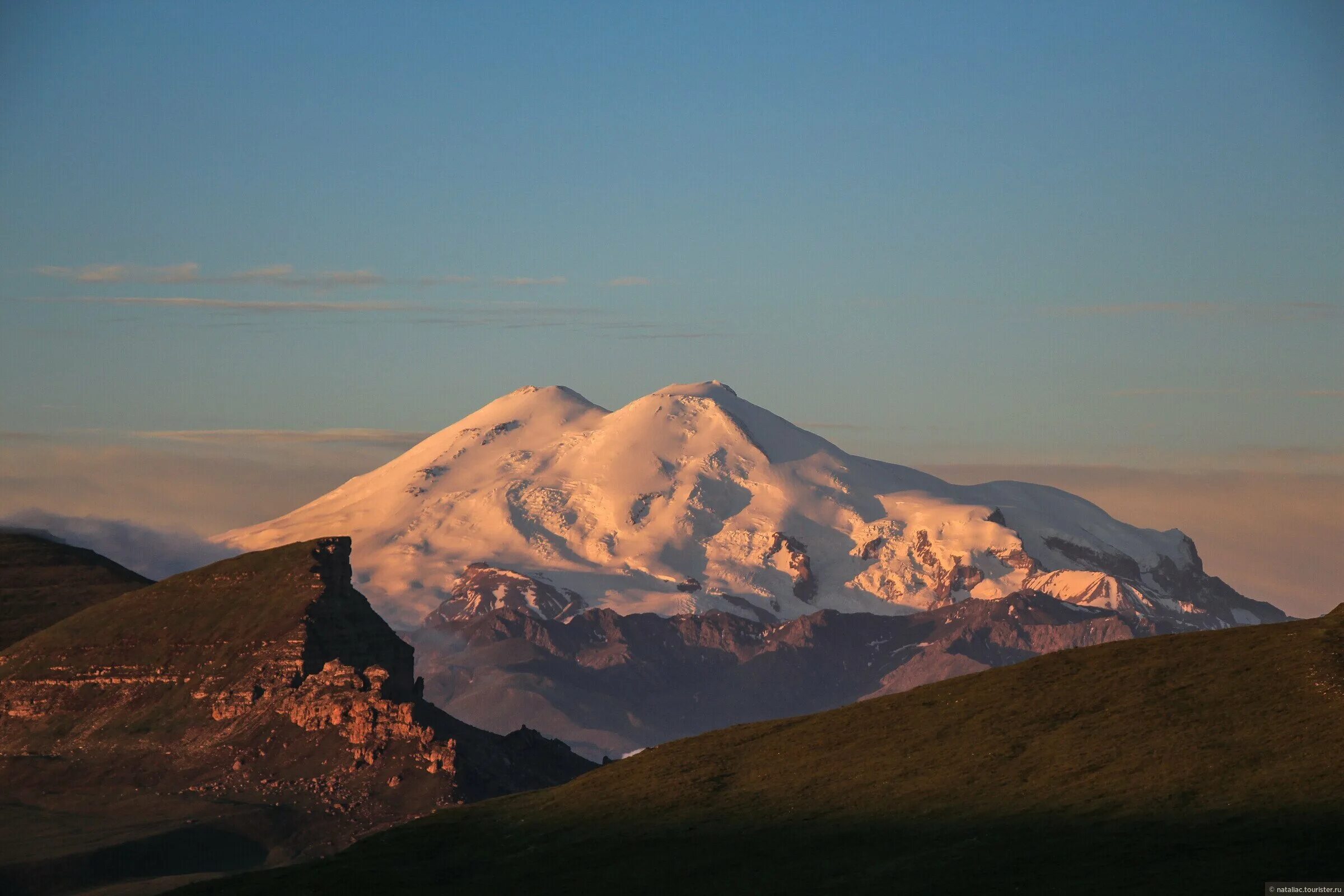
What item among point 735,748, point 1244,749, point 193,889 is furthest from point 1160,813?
point 193,889

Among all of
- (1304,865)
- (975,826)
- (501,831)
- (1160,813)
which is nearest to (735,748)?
(501,831)

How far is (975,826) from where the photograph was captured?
480 feet

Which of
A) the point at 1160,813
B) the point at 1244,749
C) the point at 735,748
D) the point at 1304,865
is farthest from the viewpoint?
the point at 735,748

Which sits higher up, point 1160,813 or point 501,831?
point 1160,813

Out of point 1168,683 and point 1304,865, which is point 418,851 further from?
point 1304,865

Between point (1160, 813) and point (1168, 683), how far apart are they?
37213 millimetres

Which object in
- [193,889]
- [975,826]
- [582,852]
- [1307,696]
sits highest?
[1307,696]

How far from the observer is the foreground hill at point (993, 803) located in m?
130

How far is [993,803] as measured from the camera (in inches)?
6004

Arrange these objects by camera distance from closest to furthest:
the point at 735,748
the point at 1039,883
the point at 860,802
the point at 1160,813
→ the point at 1039,883 → the point at 1160,813 → the point at 860,802 → the point at 735,748

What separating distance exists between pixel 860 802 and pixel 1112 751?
22778mm

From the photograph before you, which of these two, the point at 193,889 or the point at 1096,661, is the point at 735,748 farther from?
the point at 193,889

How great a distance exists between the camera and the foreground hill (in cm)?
13050

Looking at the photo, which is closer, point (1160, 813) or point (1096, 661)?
point (1160, 813)
